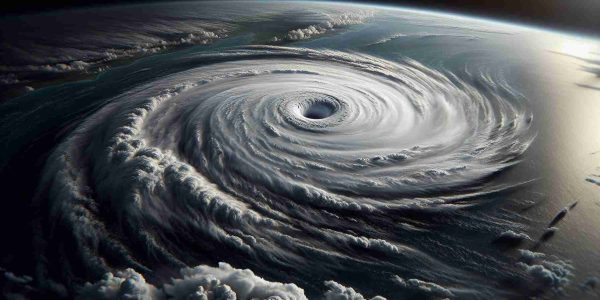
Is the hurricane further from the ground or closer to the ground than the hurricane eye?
closer to the ground

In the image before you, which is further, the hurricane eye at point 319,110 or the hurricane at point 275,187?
the hurricane eye at point 319,110

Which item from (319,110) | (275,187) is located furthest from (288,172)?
(319,110)

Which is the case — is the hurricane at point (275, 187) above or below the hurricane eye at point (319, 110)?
below

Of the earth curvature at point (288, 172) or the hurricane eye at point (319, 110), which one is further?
the hurricane eye at point (319, 110)

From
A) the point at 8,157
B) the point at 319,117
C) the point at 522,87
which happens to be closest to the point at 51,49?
the point at 8,157

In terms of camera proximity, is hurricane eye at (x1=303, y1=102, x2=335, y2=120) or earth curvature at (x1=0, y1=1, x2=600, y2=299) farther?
hurricane eye at (x1=303, y1=102, x2=335, y2=120)

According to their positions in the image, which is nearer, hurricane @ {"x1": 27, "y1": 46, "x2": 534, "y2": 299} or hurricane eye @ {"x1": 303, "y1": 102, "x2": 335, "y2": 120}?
hurricane @ {"x1": 27, "y1": 46, "x2": 534, "y2": 299}

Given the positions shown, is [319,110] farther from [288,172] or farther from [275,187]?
[275,187]

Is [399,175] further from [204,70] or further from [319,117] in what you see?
[204,70]
